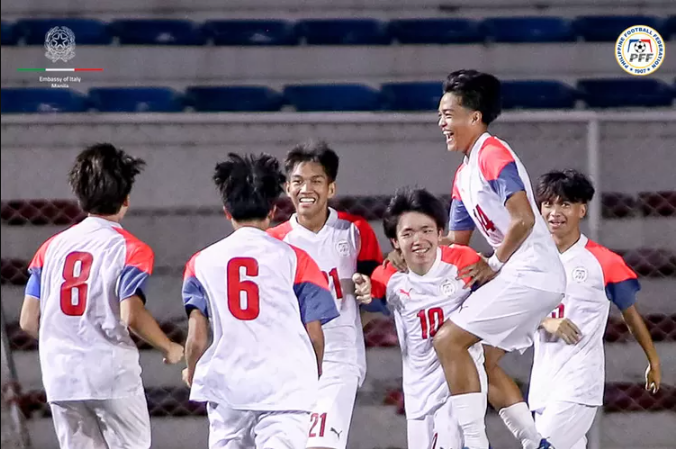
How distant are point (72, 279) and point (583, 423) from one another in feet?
7.73

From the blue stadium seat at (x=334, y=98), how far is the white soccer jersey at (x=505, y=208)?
362cm

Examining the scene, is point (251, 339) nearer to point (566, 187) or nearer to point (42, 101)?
point (566, 187)

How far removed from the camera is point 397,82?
778 centimetres

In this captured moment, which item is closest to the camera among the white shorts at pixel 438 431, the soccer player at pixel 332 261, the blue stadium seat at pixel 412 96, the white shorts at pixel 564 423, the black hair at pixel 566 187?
the white shorts at pixel 438 431

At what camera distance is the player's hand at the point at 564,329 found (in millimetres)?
4434

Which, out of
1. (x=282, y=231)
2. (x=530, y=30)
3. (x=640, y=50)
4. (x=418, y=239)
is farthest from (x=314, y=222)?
(x=640, y=50)

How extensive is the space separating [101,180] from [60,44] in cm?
474

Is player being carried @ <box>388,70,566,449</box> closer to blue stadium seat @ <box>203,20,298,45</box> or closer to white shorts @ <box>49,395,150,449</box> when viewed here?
white shorts @ <box>49,395,150,449</box>

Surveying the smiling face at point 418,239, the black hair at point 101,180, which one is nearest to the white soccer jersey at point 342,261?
the smiling face at point 418,239

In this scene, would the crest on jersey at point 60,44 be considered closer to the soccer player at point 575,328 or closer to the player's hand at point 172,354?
the soccer player at point 575,328

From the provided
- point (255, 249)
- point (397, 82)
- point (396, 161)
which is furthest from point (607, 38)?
point (255, 249)

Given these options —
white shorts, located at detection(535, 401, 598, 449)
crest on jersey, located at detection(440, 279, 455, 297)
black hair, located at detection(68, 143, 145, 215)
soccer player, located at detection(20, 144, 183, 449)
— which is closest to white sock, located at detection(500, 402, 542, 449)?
white shorts, located at detection(535, 401, 598, 449)

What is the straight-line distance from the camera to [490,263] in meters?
3.98

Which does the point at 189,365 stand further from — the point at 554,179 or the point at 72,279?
the point at 554,179
